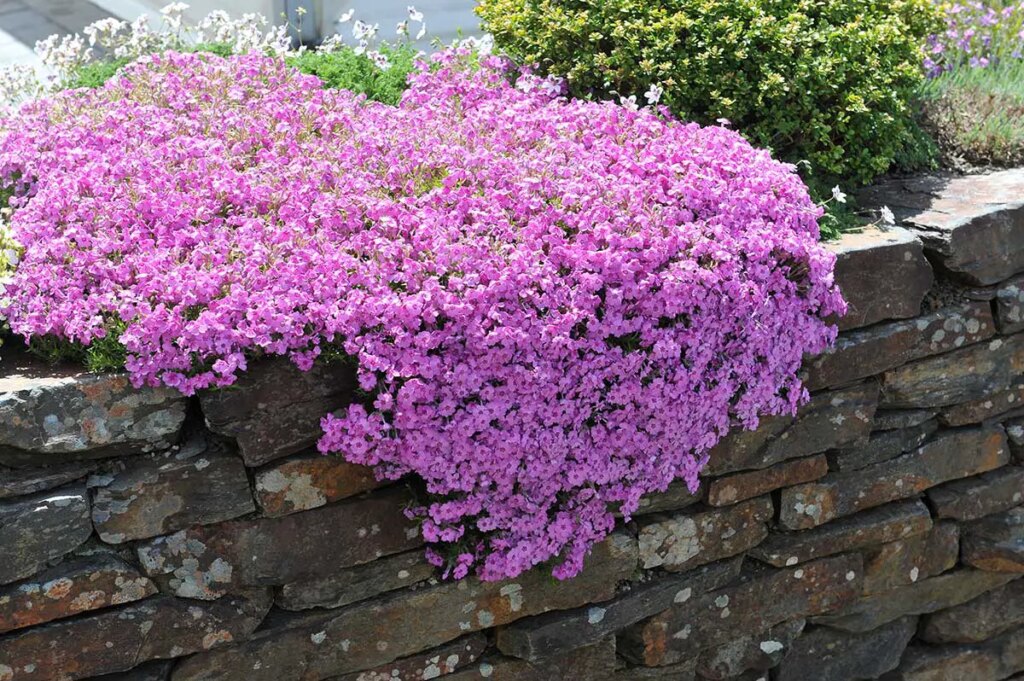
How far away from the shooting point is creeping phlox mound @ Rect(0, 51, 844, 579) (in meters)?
2.55

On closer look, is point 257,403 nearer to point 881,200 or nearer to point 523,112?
point 523,112

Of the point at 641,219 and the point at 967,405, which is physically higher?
the point at 641,219

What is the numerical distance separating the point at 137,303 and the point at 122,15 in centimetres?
487

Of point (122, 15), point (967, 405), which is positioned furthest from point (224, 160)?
point (122, 15)

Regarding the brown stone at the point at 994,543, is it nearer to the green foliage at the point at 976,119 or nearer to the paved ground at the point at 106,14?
the green foliage at the point at 976,119

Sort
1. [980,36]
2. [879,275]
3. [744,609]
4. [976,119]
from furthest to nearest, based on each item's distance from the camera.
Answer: [980,36] → [976,119] → [744,609] → [879,275]

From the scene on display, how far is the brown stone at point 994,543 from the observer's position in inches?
147

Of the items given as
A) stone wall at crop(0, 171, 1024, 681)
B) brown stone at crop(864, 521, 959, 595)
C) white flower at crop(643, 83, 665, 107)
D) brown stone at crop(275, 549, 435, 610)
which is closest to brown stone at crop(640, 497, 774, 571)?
stone wall at crop(0, 171, 1024, 681)

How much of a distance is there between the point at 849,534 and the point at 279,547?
5.52 ft

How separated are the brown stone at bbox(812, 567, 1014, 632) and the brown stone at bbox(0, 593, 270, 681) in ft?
5.86

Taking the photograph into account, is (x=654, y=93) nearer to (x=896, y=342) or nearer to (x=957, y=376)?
(x=896, y=342)

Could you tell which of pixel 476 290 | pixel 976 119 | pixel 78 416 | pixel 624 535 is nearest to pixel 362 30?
pixel 976 119

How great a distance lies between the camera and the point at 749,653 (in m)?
3.44

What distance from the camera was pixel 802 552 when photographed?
337cm
